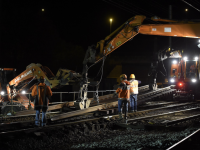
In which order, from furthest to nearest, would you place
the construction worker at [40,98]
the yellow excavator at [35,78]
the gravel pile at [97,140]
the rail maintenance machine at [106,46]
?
the yellow excavator at [35,78], the rail maintenance machine at [106,46], the construction worker at [40,98], the gravel pile at [97,140]

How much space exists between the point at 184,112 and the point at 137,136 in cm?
623

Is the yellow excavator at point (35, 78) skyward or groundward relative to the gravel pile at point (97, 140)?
skyward

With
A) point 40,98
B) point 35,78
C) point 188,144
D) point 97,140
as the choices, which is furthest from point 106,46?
point 188,144

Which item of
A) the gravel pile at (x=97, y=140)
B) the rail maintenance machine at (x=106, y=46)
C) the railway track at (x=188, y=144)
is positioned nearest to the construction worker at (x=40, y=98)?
the gravel pile at (x=97, y=140)

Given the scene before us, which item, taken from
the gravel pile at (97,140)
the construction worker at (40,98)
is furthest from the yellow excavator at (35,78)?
the gravel pile at (97,140)

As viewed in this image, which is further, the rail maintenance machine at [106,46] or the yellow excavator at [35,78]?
the yellow excavator at [35,78]

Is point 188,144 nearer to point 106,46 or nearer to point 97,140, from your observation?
point 97,140

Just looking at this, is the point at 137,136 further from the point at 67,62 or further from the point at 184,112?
the point at 67,62

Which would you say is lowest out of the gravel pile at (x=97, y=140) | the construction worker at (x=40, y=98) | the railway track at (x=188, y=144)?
the gravel pile at (x=97, y=140)

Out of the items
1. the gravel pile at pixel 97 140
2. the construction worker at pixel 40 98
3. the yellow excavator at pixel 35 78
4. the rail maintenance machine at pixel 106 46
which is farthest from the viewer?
the yellow excavator at pixel 35 78

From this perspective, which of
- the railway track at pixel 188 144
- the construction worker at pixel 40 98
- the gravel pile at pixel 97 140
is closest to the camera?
the railway track at pixel 188 144

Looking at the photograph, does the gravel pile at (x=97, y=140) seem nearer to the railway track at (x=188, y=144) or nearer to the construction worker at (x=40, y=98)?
the railway track at (x=188, y=144)

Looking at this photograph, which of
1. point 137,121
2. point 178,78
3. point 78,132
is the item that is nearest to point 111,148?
point 78,132

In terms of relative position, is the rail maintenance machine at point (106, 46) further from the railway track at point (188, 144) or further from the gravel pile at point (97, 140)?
the railway track at point (188, 144)
